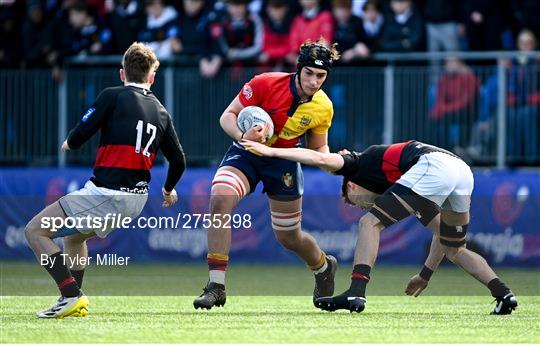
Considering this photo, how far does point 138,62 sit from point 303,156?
1.46 m

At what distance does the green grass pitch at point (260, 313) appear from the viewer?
8.40 m

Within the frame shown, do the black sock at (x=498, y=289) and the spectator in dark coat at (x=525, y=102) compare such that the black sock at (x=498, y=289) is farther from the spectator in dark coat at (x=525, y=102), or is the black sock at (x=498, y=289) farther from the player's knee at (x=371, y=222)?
the spectator in dark coat at (x=525, y=102)

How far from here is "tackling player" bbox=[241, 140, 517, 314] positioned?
10000mm

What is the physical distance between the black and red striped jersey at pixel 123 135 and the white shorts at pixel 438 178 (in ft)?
6.62

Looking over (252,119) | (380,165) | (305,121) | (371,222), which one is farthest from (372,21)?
(371,222)

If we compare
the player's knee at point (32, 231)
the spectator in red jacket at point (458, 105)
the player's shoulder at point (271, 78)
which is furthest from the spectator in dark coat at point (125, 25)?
the player's knee at point (32, 231)

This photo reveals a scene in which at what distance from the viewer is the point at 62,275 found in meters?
9.55

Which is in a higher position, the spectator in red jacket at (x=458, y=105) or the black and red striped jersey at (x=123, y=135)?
the black and red striped jersey at (x=123, y=135)

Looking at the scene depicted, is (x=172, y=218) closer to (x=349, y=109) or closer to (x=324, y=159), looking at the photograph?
(x=349, y=109)

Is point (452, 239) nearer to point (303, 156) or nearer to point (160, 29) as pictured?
point (303, 156)

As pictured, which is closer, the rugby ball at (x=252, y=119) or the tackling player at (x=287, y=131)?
the rugby ball at (x=252, y=119)

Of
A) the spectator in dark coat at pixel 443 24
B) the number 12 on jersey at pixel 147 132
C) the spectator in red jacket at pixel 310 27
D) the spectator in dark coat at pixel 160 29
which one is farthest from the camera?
the spectator in dark coat at pixel 160 29

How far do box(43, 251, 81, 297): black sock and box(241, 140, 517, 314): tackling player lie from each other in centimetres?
169

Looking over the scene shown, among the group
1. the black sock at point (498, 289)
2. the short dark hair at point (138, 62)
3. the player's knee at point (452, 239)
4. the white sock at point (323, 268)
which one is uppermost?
the short dark hair at point (138, 62)
